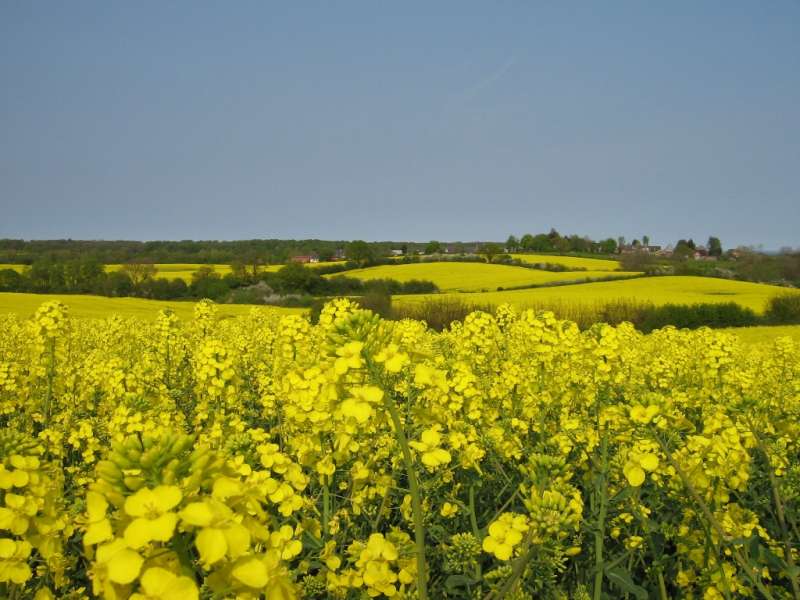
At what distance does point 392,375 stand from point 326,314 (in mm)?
2429

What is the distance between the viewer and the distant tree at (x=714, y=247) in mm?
62806

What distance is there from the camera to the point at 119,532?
3.99ft

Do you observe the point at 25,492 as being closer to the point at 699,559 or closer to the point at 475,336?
the point at 699,559

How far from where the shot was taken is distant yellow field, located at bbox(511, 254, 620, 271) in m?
49.1

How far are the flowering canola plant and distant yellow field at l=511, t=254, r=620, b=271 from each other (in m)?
43.5

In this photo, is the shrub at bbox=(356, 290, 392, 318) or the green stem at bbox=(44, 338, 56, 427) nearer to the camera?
the green stem at bbox=(44, 338, 56, 427)

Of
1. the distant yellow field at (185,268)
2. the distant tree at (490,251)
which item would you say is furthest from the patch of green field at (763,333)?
the distant tree at (490,251)

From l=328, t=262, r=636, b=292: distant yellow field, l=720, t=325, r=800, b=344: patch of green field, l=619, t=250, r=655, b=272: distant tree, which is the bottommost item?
l=720, t=325, r=800, b=344: patch of green field

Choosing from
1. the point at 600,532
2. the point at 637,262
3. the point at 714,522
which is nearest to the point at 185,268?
the point at 637,262

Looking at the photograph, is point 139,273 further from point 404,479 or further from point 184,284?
point 404,479

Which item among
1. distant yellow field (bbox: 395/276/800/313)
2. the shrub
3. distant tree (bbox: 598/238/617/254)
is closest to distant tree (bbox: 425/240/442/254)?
distant tree (bbox: 598/238/617/254)

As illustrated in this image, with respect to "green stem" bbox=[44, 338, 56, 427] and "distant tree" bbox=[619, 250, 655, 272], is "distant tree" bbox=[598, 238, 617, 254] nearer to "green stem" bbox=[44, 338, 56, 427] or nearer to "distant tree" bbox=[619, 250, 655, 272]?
"distant tree" bbox=[619, 250, 655, 272]

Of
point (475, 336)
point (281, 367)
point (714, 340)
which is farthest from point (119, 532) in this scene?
point (714, 340)

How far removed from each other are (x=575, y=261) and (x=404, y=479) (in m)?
51.4
